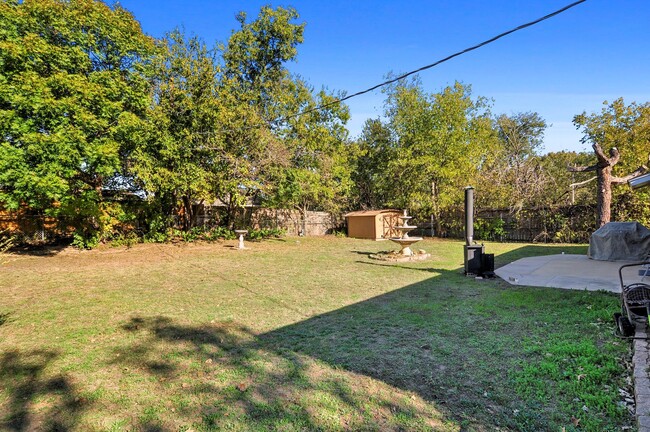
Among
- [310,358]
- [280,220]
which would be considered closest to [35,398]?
[310,358]

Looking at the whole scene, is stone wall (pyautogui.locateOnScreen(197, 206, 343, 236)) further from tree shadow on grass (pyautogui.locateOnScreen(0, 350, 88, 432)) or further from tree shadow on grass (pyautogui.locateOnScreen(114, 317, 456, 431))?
tree shadow on grass (pyautogui.locateOnScreen(0, 350, 88, 432))

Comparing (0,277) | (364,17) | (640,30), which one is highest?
(364,17)

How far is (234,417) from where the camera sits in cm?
235

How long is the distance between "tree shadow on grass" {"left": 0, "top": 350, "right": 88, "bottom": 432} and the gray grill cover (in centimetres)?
1136

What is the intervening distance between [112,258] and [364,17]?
10.2m

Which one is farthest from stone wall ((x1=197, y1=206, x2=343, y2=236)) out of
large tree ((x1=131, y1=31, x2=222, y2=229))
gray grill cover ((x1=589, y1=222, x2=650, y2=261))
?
gray grill cover ((x1=589, y1=222, x2=650, y2=261))

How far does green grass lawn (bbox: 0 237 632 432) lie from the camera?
7.75 feet

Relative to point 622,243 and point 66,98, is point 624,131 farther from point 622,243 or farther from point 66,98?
point 66,98

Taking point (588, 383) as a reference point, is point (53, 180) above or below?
above

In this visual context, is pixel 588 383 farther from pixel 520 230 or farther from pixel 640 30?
pixel 520 230

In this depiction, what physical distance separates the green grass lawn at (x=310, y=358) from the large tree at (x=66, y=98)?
4841 mm

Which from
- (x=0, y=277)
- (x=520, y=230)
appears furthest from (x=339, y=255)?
(x=520, y=230)

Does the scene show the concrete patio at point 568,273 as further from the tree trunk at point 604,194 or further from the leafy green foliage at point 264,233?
the leafy green foliage at point 264,233

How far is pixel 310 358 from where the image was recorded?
332cm
